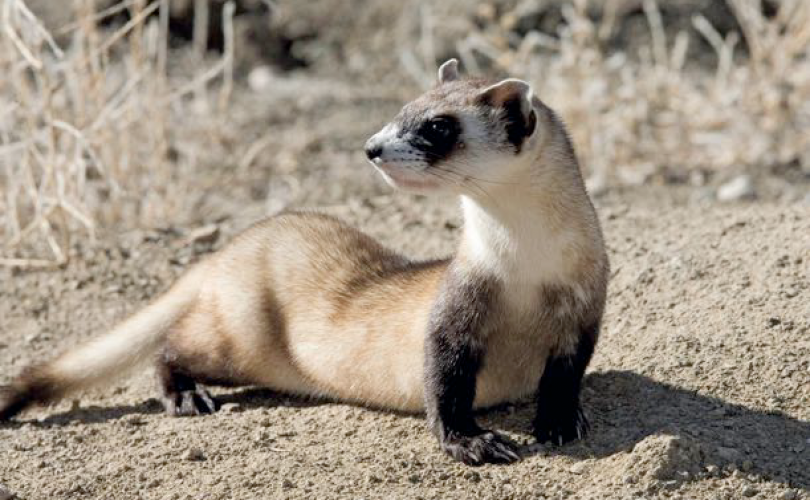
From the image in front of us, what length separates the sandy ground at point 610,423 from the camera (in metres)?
2.92

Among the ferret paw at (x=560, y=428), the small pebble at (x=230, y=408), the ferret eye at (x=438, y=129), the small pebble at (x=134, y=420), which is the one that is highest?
the ferret eye at (x=438, y=129)

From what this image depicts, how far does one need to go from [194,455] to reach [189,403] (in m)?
0.46

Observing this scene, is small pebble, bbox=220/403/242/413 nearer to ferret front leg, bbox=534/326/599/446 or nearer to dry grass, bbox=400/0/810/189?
ferret front leg, bbox=534/326/599/446

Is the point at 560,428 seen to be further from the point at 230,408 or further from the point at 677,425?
the point at 230,408

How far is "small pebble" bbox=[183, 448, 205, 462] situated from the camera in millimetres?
3219

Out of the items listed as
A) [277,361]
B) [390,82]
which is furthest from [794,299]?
[390,82]

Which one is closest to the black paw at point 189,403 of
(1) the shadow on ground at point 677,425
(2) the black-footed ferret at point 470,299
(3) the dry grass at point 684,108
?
(2) the black-footed ferret at point 470,299

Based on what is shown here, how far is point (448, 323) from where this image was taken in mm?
3090

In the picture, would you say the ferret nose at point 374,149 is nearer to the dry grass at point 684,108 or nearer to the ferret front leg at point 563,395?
the ferret front leg at point 563,395

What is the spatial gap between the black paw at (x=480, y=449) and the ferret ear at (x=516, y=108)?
2.33ft

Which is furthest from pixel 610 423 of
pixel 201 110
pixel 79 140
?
pixel 201 110

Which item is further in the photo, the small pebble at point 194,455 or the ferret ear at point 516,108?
the small pebble at point 194,455

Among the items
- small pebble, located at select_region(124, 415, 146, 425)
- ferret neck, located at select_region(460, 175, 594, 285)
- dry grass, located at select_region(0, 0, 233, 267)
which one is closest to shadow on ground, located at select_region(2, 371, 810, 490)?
ferret neck, located at select_region(460, 175, 594, 285)

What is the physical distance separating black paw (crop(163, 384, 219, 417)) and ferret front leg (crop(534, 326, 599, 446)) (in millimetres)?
1043
